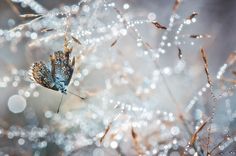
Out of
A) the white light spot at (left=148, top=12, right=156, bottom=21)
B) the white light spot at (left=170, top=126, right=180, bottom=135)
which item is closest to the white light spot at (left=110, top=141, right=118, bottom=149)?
the white light spot at (left=170, top=126, right=180, bottom=135)

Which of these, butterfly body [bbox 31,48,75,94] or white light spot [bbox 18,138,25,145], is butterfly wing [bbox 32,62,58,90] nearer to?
butterfly body [bbox 31,48,75,94]

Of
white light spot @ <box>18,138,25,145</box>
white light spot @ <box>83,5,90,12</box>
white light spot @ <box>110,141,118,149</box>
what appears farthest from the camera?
white light spot @ <box>83,5,90,12</box>

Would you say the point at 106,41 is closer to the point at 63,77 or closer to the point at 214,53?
the point at 214,53

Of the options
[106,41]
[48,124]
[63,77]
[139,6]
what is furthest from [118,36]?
[63,77]

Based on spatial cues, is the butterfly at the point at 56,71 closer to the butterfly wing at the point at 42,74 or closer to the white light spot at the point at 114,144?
the butterfly wing at the point at 42,74

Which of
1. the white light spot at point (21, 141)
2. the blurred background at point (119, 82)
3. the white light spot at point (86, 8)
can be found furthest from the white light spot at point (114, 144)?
the white light spot at point (86, 8)
